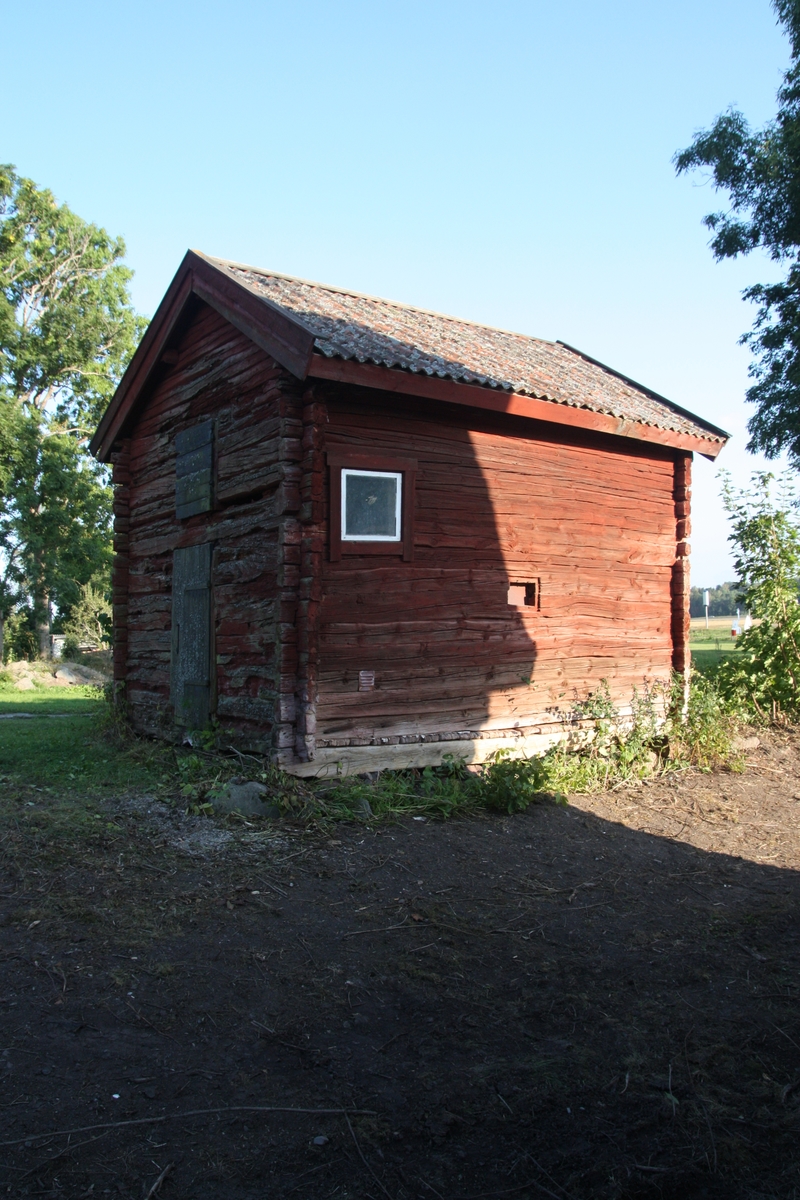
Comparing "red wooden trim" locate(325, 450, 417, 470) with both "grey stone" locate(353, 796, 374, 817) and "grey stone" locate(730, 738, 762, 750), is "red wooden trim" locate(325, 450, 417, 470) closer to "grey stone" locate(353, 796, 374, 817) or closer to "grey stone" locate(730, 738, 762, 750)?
"grey stone" locate(353, 796, 374, 817)

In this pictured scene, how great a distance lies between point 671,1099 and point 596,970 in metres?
1.47

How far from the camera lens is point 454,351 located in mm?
9633

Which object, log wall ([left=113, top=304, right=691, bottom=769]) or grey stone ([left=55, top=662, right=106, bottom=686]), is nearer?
log wall ([left=113, top=304, right=691, bottom=769])

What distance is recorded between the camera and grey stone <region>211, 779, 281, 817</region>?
291 inches

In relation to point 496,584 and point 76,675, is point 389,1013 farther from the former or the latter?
point 76,675

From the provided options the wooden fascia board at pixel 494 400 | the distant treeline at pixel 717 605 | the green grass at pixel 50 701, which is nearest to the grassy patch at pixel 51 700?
the green grass at pixel 50 701

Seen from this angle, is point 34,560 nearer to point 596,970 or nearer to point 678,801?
point 678,801

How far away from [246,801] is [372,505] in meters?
2.97

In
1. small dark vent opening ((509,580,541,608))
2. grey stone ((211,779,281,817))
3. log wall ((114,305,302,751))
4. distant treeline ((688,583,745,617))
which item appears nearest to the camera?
grey stone ((211,779,281,817))

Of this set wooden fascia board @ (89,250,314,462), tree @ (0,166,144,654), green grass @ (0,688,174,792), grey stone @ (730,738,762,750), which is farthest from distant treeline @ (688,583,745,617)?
wooden fascia board @ (89,250,314,462)

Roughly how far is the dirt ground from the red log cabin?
1.48 metres

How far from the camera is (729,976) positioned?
485 cm

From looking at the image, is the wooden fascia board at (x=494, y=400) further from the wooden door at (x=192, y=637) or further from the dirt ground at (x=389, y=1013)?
the dirt ground at (x=389, y=1013)

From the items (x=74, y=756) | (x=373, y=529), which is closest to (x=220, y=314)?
(x=373, y=529)
